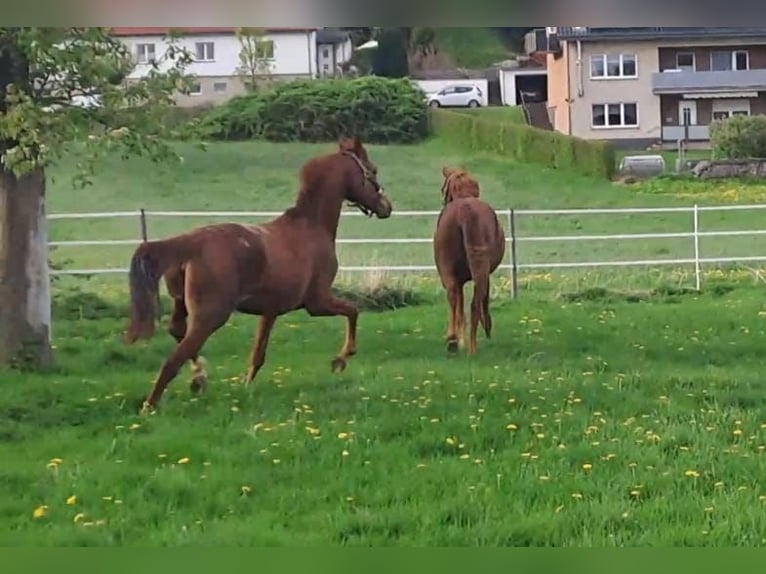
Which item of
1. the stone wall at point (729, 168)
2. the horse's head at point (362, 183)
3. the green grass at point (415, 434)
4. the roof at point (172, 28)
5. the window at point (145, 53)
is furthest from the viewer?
the stone wall at point (729, 168)

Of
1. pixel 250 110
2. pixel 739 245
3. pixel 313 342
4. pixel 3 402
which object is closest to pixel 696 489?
pixel 739 245

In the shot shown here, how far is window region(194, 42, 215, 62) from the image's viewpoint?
568 cm

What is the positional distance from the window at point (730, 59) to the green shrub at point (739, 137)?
25 cm

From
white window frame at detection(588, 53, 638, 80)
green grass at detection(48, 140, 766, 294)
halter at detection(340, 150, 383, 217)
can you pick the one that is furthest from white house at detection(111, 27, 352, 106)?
white window frame at detection(588, 53, 638, 80)

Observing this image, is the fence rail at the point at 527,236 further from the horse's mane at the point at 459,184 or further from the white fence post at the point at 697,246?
the horse's mane at the point at 459,184

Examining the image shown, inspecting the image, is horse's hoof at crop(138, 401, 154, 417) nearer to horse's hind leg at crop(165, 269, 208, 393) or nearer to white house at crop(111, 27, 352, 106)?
horse's hind leg at crop(165, 269, 208, 393)

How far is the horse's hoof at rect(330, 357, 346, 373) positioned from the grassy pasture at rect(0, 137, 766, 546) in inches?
1.3

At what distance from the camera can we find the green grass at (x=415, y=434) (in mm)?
5227

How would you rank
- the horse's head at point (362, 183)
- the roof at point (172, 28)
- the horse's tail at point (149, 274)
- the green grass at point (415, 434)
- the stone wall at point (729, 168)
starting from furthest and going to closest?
the stone wall at point (729, 168), the horse's head at point (362, 183), the roof at point (172, 28), the horse's tail at point (149, 274), the green grass at point (415, 434)

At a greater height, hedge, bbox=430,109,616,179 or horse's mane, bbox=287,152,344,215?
hedge, bbox=430,109,616,179

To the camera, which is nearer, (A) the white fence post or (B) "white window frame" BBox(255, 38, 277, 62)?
(B) "white window frame" BBox(255, 38, 277, 62)

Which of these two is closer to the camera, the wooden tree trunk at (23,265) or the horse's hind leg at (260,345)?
the horse's hind leg at (260,345)

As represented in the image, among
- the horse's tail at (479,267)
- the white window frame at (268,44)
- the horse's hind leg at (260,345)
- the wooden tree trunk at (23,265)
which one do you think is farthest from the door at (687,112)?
the wooden tree trunk at (23,265)

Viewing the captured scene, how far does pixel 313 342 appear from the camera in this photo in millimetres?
5793
